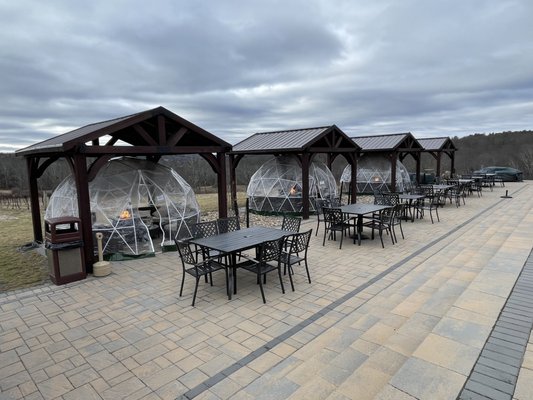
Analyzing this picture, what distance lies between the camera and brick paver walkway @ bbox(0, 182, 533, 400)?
9.54 feet

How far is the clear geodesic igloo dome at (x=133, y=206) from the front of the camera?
7.54 m

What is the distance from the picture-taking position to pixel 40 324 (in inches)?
174

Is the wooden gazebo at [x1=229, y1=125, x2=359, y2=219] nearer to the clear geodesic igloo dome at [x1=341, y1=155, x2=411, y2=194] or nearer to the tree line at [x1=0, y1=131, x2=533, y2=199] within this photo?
the clear geodesic igloo dome at [x1=341, y1=155, x2=411, y2=194]

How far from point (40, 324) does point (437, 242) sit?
824 cm

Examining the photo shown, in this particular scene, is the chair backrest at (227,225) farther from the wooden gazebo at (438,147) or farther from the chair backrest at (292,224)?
the wooden gazebo at (438,147)

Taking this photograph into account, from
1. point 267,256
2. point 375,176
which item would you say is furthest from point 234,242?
point 375,176

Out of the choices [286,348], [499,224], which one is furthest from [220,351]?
[499,224]

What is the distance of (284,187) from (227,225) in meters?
7.24

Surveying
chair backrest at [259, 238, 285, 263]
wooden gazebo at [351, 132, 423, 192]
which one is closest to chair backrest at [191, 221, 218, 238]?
chair backrest at [259, 238, 285, 263]

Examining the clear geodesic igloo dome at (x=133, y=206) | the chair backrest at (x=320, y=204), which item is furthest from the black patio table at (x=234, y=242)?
the chair backrest at (x=320, y=204)

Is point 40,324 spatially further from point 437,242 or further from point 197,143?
point 437,242

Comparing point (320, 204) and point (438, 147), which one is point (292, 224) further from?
point (438, 147)

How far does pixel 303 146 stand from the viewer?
12000 mm

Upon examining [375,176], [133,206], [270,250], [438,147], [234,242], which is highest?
[438,147]
